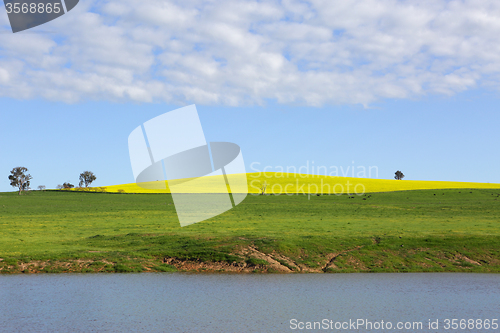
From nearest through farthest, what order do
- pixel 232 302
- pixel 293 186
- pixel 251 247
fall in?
pixel 232 302 < pixel 251 247 < pixel 293 186

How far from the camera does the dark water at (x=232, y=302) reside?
58.2 ft

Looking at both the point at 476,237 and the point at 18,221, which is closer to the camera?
the point at 476,237

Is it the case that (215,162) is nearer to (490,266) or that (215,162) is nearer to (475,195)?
(490,266)

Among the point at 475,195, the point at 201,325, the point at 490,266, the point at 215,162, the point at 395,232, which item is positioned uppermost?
the point at 475,195

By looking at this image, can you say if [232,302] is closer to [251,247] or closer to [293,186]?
[251,247]

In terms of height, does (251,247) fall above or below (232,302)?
above

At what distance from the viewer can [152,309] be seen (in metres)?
20.1

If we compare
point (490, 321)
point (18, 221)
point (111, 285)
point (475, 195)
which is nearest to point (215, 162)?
point (111, 285)

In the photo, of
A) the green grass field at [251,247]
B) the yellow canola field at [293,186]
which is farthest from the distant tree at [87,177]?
the green grass field at [251,247]

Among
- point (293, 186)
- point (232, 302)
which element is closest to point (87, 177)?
point (293, 186)

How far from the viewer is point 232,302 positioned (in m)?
21.5

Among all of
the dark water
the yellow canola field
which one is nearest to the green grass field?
the dark water

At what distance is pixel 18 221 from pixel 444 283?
5227 centimetres

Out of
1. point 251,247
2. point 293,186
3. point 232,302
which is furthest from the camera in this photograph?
point 293,186
